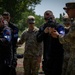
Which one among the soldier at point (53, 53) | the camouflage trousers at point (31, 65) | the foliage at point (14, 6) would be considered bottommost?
the camouflage trousers at point (31, 65)

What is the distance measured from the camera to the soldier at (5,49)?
6805 mm

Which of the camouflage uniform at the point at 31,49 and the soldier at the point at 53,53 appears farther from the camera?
the camouflage uniform at the point at 31,49

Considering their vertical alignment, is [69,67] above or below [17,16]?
below

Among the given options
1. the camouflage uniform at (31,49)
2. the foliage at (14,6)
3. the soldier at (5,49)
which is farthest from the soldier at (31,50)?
the foliage at (14,6)

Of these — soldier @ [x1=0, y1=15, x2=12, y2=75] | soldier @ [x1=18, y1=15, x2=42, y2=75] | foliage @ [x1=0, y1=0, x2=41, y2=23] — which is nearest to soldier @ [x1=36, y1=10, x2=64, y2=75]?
soldier @ [x1=0, y1=15, x2=12, y2=75]

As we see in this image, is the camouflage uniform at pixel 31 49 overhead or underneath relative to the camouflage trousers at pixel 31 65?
overhead

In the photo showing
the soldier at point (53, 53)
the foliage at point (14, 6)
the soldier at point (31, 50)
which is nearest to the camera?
the soldier at point (53, 53)

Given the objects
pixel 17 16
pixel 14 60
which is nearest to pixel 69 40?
pixel 14 60

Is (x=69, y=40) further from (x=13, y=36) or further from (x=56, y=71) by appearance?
(x=13, y=36)

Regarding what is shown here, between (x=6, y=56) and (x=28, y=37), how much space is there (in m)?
1.83

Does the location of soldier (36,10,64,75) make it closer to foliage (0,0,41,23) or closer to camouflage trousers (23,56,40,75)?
camouflage trousers (23,56,40,75)

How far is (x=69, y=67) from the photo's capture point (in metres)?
5.55

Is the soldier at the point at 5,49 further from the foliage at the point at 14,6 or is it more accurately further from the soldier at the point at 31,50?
the foliage at the point at 14,6

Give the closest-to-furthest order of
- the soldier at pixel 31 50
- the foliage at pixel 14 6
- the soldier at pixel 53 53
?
the soldier at pixel 53 53 < the soldier at pixel 31 50 < the foliage at pixel 14 6
